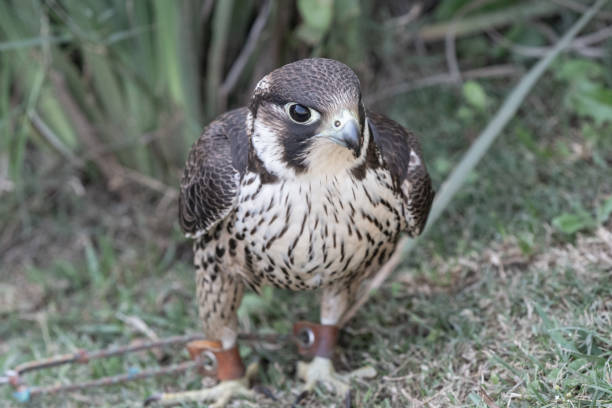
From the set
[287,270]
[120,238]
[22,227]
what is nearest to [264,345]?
[287,270]

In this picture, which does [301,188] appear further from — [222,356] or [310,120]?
[222,356]

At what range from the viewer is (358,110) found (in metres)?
2.15

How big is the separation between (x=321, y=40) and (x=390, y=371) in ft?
6.33

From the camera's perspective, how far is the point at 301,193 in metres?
2.29

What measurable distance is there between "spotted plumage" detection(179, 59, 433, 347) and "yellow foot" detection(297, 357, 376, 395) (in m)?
0.32

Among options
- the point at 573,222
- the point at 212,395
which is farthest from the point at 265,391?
the point at 573,222

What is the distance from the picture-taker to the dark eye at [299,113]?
2156 mm

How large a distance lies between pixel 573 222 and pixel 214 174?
1.52 metres

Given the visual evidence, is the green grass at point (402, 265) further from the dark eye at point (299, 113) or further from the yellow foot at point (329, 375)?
the dark eye at point (299, 113)

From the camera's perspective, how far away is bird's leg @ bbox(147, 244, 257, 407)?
2760 mm

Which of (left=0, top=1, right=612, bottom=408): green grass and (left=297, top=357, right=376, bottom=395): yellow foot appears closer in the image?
(left=0, top=1, right=612, bottom=408): green grass

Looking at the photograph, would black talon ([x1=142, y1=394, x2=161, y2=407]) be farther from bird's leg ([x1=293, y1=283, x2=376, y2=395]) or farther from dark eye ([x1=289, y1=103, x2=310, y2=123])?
dark eye ([x1=289, y1=103, x2=310, y2=123])

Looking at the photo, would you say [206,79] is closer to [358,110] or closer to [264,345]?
[264,345]

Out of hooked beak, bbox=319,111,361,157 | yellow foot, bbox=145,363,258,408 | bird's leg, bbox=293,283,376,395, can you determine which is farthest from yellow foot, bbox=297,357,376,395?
hooked beak, bbox=319,111,361,157
